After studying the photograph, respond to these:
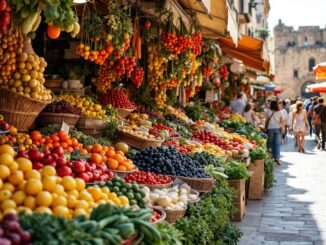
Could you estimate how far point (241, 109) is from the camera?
16.5 meters

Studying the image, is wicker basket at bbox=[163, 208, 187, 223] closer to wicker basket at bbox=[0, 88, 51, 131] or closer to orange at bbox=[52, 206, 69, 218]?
orange at bbox=[52, 206, 69, 218]

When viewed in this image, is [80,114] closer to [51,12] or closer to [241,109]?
[51,12]

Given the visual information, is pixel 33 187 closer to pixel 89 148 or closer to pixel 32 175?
pixel 32 175

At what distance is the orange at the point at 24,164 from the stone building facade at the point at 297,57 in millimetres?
70432

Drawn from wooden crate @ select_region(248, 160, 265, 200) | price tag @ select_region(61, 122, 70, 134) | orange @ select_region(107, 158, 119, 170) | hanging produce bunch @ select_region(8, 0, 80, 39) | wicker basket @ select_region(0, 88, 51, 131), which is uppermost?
hanging produce bunch @ select_region(8, 0, 80, 39)

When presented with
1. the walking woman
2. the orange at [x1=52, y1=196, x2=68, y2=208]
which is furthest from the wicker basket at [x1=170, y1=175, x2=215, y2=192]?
the walking woman

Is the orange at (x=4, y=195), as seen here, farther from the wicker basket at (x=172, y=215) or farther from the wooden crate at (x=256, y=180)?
the wooden crate at (x=256, y=180)

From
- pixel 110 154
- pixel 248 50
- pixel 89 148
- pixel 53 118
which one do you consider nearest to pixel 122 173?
pixel 110 154

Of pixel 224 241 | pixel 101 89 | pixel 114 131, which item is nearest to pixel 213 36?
pixel 101 89

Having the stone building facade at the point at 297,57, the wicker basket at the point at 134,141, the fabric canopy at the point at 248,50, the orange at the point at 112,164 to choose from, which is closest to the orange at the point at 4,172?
the orange at the point at 112,164

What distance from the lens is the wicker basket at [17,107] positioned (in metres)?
5.12

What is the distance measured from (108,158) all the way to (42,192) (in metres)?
2.23

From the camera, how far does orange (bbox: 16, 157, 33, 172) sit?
340 centimetres

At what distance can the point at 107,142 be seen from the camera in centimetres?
616
